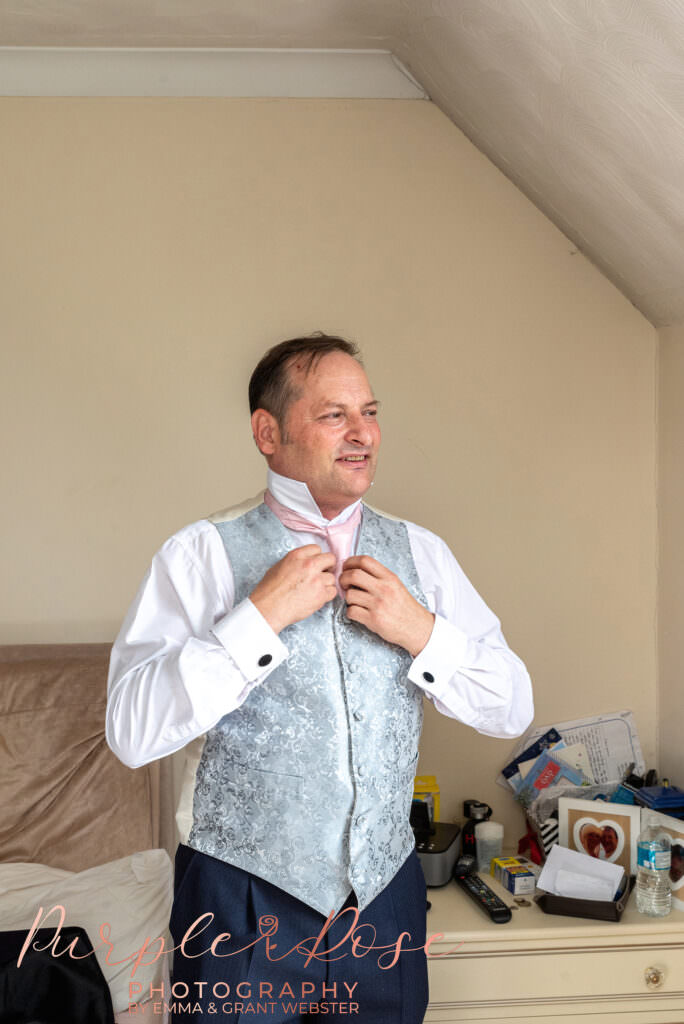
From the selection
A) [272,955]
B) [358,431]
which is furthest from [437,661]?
[272,955]

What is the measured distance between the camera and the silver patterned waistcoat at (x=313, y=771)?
1.33 meters

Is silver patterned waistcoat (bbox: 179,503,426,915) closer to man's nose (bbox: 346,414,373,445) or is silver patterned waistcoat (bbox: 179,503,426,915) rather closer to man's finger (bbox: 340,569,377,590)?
man's finger (bbox: 340,569,377,590)

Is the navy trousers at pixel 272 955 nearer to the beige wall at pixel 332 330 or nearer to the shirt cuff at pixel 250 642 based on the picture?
the shirt cuff at pixel 250 642

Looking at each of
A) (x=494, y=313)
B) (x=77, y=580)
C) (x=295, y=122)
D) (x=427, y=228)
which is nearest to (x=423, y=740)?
(x=77, y=580)

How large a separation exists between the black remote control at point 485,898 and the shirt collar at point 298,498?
1086mm

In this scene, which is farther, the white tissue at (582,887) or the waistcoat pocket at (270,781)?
the white tissue at (582,887)

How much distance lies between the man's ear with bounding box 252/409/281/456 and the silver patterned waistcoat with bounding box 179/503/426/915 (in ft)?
0.67

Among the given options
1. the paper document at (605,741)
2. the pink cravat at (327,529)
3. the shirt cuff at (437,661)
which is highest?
the pink cravat at (327,529)

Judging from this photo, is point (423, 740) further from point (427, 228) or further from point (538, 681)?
point (427, 228)

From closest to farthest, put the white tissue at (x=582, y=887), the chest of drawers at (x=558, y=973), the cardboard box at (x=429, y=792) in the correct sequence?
the chest of drawers at (x=558, y=973) → the white tissue at (x=582, y=887) → the cardboard box at (x=429, y=792)

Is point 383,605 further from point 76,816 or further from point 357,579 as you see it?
point 76,816

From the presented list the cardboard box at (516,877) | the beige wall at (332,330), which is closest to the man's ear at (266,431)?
the beige wall at (332,330)

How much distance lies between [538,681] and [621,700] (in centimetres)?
24

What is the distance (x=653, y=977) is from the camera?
2.02 m
